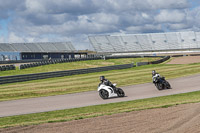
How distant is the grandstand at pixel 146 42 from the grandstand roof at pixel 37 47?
10498 millimetres

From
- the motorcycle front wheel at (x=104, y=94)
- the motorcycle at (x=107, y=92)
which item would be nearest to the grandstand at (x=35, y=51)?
the motorcycle at (x=107, y=92)

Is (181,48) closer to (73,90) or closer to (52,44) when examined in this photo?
(52,44)

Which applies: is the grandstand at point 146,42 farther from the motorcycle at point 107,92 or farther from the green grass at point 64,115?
the green grass at point 64,115

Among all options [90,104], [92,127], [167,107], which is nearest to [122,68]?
[90,104]

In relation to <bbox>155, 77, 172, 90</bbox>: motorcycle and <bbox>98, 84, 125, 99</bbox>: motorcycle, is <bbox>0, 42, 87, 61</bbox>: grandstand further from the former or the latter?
<bbox>98, 84, 125, 99</bbox>: motorcycle

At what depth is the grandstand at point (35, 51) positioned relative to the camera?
262 feet

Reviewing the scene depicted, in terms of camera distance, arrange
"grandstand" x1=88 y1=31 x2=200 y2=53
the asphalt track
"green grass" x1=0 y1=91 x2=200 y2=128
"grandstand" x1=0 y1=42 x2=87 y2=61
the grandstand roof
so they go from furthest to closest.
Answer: "grandstand" x1=88 y1=31 x2=200 y2=53 < the grandstand roof < "grandstand" x1=0 y1=42 x2=87 y2=61 < the asphalt track < "green grass" x1=0 y1=91 x2=200 y2=128

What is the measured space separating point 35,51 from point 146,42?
42.4 m

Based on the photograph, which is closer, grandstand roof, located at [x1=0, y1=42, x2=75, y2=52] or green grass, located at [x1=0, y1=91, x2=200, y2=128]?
green grass, located at [x1=0, y1=91, x2=200, y2=128]

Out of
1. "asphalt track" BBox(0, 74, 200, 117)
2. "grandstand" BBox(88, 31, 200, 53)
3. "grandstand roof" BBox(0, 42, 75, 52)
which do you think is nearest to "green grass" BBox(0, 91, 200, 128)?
"asphalt track" BBox(0, 74, 200, 117)

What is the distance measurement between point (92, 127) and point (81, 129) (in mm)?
402

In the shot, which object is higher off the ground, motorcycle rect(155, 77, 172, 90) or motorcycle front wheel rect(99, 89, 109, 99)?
motorcycle rect(155, 77, 172, 90)

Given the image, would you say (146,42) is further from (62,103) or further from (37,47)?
(62,103)

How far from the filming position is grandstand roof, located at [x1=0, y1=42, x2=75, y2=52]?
8677 cm
